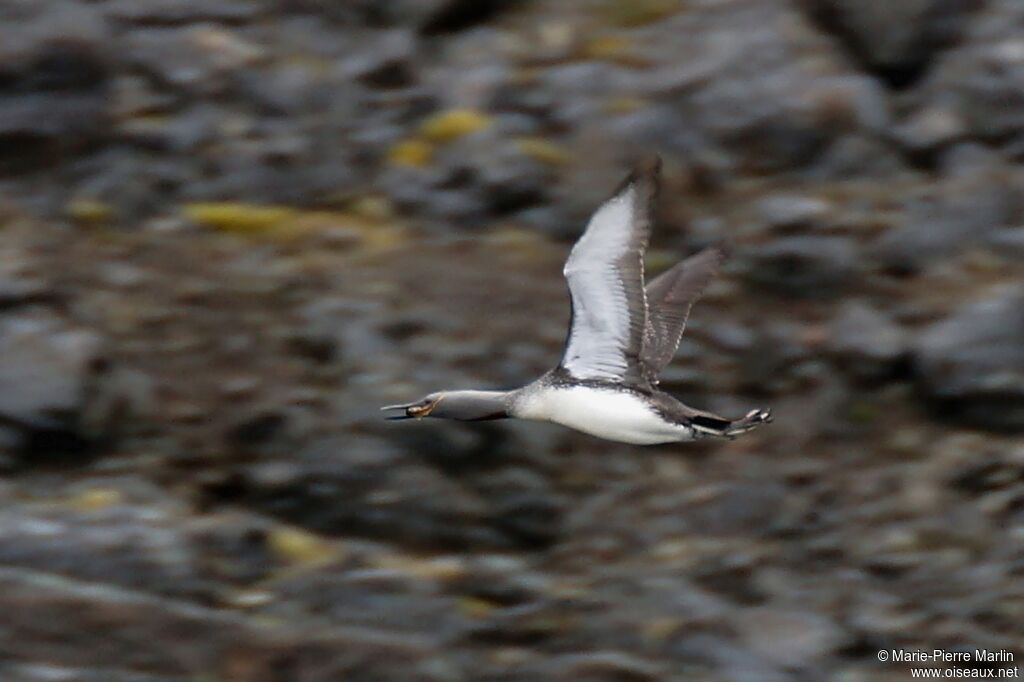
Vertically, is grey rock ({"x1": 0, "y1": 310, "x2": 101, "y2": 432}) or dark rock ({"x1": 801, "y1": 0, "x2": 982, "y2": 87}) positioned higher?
dark rock ({"x1": 801, "y1": 0, "x2": 982, "y2": 87})

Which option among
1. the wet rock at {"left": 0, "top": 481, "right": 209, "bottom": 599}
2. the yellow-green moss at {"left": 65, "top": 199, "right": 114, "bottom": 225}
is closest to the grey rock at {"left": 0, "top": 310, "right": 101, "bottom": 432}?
the wet rock at {"left": 0, "top": 481, "right": 209, "bottom": 599}

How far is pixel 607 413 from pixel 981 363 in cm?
343

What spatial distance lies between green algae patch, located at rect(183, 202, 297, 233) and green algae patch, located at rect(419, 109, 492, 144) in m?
1.35

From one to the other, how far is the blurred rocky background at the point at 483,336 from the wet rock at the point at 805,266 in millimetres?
25

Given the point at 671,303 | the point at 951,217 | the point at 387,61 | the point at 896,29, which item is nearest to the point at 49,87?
the point at 387,61

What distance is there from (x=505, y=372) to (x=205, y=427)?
7.29ft

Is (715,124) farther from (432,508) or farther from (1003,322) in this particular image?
(432,508)

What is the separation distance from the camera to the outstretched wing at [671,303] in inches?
432

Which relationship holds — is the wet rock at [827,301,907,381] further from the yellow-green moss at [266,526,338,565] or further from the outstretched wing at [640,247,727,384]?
the yellow-green moss at [266,526,338,565]

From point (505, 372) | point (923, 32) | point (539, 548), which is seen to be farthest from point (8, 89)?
point (923, 32)

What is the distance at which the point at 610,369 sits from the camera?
10438 millimetres

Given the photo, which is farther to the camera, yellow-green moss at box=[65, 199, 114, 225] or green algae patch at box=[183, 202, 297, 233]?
yellow-green moss at box=[65, 199, 114, 225]

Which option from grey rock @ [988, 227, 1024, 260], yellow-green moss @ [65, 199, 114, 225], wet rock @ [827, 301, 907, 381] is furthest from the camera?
yellow-green moss @ [65, 199, 114, 225]

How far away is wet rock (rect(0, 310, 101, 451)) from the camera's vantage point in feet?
40.7
